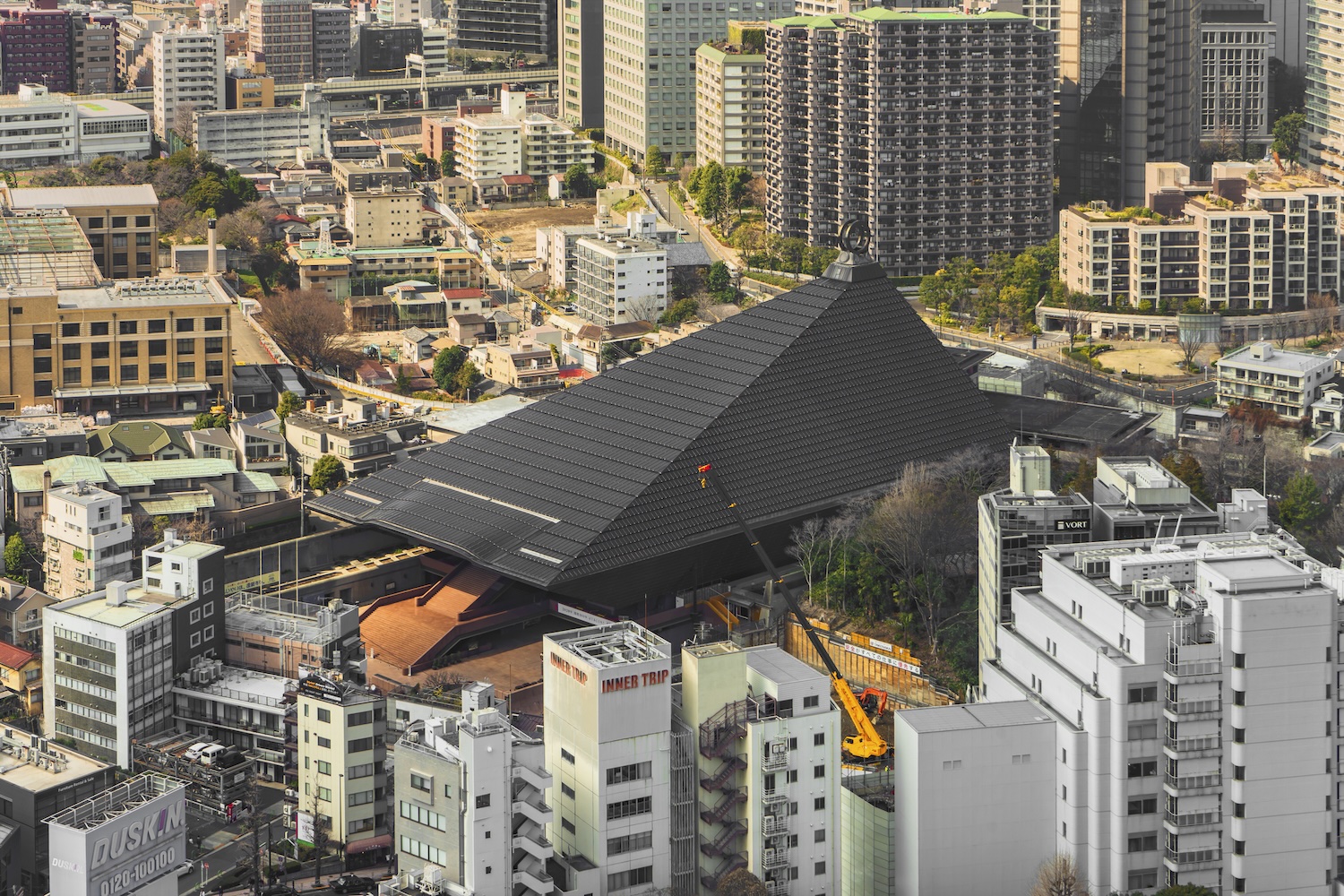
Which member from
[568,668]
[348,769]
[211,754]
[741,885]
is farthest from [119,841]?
[741,885]

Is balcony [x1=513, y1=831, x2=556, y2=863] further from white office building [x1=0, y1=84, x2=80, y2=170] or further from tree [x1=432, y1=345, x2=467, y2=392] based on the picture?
white office building [x1=0, y1=84, x2=80, y2=170]

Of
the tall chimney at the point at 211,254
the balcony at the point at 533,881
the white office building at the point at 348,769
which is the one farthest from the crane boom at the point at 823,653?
the tall chimney at the point at 211,254

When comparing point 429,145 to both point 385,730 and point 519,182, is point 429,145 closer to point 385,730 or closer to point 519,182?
point 519,182

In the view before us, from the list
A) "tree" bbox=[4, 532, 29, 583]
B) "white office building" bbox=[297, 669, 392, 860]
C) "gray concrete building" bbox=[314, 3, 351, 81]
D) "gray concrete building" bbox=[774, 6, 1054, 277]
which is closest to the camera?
"white office building" bbox=[297, 669, 392, 860]

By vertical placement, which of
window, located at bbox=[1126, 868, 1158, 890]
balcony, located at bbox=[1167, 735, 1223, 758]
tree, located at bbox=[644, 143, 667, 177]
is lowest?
window, located at bbox=[1126, 868, 1158, 890]

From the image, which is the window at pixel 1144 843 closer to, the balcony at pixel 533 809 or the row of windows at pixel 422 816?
the balcony at pixel 533 809

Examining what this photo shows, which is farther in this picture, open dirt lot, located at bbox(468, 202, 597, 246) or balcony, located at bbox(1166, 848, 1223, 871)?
open dirt lot, located at bbox(468, 202, 597, 246)

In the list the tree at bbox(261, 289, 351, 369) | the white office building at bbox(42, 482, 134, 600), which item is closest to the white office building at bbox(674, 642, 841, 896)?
the white office building at bbox(42, 482, 134, 600)
